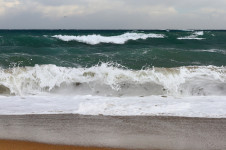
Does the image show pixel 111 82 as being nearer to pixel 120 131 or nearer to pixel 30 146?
pixel 120 131

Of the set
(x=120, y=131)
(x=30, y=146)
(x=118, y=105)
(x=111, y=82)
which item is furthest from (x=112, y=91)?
(x=30, y=146)

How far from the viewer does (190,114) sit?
5727 mm

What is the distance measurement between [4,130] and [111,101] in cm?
252

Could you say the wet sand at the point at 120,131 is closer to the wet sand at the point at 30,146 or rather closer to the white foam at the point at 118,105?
the wet sand at the point at 30,146

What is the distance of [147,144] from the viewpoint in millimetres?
4234

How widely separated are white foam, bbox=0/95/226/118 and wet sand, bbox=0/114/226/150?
30 cm

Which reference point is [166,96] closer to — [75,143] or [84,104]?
[84,104]

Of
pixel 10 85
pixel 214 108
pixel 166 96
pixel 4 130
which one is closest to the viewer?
pixel 4 130

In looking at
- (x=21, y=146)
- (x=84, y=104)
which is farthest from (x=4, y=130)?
(x=84, y=104)

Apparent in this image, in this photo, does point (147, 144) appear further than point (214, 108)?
No

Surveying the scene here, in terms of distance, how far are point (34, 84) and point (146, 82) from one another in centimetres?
279

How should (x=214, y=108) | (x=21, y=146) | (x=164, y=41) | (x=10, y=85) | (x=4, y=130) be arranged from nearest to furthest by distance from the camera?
(x=21, y=146)
(x=4, y=130)
(x=214, y=108)
(x=10, y=85)
(x=164, y=41)

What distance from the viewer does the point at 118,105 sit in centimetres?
642

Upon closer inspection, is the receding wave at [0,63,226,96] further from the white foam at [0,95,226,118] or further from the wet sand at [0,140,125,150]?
the wet sand at [0,140,125,150]
